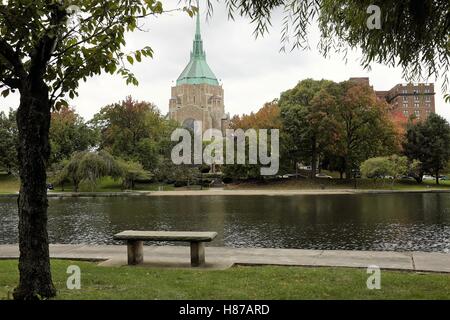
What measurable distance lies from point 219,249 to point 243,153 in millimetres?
43752

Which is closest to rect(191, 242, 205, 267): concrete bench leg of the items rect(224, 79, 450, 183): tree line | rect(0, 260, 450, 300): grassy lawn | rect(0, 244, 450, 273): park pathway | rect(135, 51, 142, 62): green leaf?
rect(0, 244, 450, 273): park pathway

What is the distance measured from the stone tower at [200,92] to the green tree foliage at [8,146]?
158ft

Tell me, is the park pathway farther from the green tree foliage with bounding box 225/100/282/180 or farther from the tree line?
the green tree foliage with bounding box 225/100/282/180

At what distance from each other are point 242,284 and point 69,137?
57442mm

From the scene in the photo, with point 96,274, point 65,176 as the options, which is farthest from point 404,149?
point 96,274

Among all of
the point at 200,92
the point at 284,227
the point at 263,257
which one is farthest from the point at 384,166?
the point at 200,92

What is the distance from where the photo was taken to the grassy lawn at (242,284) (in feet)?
20.1

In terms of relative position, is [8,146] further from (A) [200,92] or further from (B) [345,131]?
(A) [200,92]

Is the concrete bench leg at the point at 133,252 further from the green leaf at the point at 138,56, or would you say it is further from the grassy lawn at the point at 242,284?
the green leaf at the point at 138,56

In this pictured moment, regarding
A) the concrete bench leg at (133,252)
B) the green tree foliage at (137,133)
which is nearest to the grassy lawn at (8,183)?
the green tree foliage at (137,133)

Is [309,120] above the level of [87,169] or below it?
above

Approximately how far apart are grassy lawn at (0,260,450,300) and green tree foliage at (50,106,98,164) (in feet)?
172

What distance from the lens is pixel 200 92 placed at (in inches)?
4486

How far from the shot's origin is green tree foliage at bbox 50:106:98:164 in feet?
191
